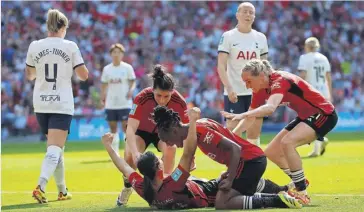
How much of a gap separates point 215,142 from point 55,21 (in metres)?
3.46

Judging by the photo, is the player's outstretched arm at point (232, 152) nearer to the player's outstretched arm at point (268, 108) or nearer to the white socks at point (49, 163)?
the player's outstretched arm at point (268, 108)

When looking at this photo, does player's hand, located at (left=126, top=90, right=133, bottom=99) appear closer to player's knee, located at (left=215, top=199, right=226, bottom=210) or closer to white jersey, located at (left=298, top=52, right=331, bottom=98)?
white jersey, located at (left=298, top=52, right=331, bottom=98)

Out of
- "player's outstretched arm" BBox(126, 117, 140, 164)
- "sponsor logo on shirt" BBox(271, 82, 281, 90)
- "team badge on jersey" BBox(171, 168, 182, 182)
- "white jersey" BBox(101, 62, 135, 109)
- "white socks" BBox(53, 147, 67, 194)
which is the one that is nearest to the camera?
"team badge on jersey" BBox(171, 168, 182, 182)

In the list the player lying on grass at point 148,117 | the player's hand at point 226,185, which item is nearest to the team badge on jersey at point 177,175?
the player's hand at point 226,185

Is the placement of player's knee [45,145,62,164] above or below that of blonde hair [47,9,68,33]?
below

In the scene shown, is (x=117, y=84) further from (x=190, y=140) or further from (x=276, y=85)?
(x=190, y=140)

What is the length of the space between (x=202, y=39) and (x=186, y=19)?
1269 millimetres

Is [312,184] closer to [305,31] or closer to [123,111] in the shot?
[123,111]

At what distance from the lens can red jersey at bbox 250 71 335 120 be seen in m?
10.0

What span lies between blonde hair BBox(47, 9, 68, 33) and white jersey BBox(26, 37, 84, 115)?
0.46ft

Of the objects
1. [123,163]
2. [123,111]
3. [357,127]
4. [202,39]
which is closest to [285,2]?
[202,39]

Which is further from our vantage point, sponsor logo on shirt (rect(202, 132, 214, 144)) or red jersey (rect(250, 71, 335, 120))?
red jersey (rect(250, 71, 335, 120))

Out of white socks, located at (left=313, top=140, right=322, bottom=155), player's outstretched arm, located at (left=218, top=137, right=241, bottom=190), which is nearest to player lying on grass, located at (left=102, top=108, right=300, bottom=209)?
player's outstretched arm, located at (left=218, top=137, right=241, bottom=190)

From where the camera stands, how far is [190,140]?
9.18 m
